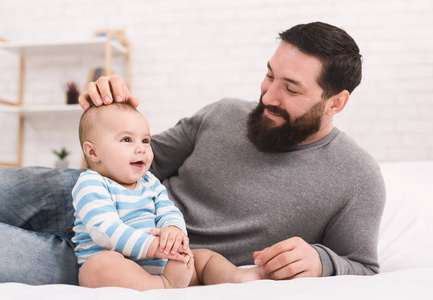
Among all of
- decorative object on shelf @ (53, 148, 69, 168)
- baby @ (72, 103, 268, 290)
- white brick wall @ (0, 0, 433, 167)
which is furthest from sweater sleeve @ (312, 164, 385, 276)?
decorative object on shelf @ (53, 148, 69, 168)

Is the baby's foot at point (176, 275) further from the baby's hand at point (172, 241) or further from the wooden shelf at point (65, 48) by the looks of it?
the wooden shelf at point (65, 48)

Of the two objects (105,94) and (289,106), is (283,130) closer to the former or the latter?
(289,106)

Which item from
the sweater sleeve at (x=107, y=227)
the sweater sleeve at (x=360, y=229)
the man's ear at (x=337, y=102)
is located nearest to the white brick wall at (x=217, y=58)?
the man's ear at (x=337, y=102)

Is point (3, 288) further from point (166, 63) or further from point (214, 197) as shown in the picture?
point (166, 63)

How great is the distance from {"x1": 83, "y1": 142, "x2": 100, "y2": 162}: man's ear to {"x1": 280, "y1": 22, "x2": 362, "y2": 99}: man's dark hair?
2.32 ft

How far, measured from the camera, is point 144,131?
42.5 inches

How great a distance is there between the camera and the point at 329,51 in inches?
54.2

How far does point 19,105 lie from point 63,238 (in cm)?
254

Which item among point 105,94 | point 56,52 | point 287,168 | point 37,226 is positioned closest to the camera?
point 105,94

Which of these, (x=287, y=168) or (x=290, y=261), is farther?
(x=287, y=168)

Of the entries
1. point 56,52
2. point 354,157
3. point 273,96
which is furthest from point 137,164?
point 56,52

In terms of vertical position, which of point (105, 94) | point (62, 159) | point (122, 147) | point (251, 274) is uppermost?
point (105, 94)

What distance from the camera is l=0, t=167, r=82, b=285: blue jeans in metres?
1.01

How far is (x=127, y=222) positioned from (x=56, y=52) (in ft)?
8.46
